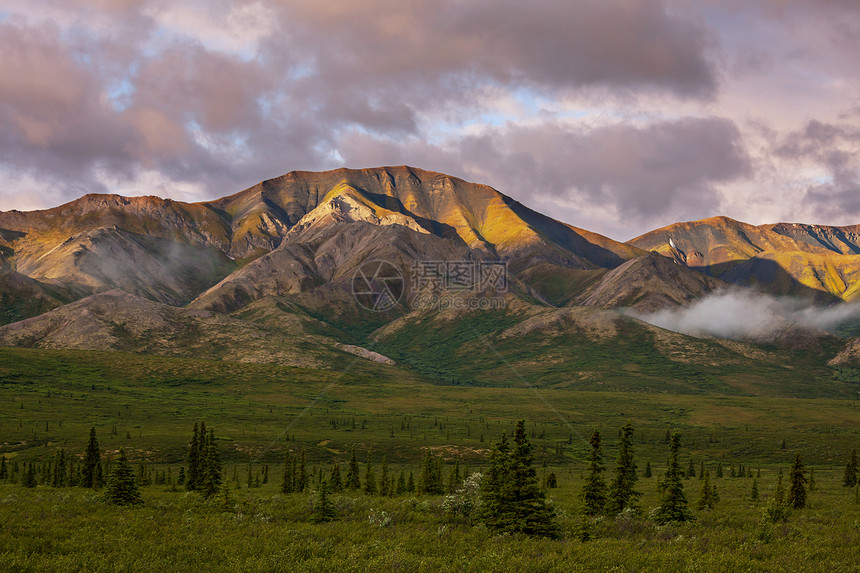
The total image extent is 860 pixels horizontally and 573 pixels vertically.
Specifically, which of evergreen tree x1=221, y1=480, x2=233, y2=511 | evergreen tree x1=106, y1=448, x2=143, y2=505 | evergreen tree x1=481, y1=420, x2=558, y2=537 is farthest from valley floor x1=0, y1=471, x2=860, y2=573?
evergreen tree x1=481, y1=420, x2=558, y2=537

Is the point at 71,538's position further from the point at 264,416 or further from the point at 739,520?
the point at 264,416

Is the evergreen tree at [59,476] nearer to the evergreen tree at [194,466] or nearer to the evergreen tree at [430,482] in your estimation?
the evergreen tree at [194,466]

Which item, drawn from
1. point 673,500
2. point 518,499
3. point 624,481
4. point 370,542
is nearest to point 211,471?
point 370,542

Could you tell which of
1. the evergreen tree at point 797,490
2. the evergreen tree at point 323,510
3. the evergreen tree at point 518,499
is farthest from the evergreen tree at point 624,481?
the evergreen tree at point 323,510

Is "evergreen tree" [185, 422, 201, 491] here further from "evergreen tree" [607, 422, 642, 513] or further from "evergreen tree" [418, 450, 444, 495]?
"evergreen tree" [607, 422, 642, 513]

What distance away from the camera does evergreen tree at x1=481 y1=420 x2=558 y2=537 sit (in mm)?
33125

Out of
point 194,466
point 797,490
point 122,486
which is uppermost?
point 122,486

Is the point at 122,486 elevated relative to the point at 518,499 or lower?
lower

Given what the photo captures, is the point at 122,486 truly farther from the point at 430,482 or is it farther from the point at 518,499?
the point at 430,482

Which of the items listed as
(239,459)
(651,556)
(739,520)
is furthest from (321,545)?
(239,459)

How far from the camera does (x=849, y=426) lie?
187250 mm

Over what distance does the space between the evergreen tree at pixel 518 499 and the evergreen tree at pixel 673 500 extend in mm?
9168

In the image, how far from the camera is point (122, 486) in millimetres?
40906

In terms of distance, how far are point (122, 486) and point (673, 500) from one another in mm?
39294
